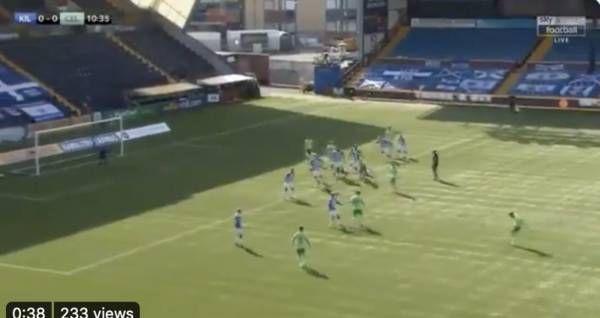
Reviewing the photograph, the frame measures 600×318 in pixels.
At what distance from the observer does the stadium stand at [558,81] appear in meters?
74.4

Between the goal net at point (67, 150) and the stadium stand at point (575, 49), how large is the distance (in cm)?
3396

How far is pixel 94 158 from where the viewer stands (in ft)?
183

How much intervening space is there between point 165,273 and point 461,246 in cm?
996

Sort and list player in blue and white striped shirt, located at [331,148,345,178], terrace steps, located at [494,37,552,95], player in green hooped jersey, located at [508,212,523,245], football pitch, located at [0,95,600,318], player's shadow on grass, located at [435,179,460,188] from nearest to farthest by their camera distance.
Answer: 1. football pitch, located at [0,95,600,318]
2. player in green hooped jersey, located at [508,212,523,245]
3. player's shadow on grass, located at [435,179,460,188]
4. player in blue and white striped shirt, located at [331,148,345,178]
5. terrace steps, located at [494,37,552,95]

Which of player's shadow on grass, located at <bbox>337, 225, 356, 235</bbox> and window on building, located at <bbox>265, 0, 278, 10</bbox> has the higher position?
window on building, located at <bbox>265, 0, 278, 10</bbox>

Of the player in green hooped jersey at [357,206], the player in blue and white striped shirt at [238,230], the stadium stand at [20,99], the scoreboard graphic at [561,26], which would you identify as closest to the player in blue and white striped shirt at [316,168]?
the player in green hooped jersey at [357,206]

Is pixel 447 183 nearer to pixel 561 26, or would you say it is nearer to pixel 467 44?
pixel 561 26

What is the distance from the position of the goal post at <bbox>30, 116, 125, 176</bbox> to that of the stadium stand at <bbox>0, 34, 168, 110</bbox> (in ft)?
23.0

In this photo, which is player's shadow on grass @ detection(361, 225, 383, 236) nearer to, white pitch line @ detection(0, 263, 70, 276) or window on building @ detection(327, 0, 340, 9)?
white pitch line @ detection(0, 263, 70, 276)

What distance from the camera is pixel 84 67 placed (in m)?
73.0

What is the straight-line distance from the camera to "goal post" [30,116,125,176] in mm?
54406

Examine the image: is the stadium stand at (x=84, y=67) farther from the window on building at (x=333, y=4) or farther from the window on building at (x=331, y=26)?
the window on building at (x=333, y=4)

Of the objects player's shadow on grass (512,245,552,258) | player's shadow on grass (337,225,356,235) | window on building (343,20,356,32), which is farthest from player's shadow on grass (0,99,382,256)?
window on building (343,20,356,32)

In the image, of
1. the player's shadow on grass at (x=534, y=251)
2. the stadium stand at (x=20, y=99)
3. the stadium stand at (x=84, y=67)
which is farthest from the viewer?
the stadium stand at (x=84, y=67)
